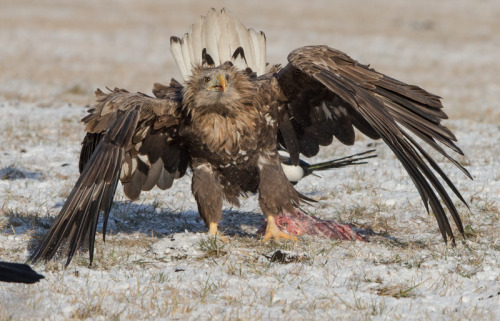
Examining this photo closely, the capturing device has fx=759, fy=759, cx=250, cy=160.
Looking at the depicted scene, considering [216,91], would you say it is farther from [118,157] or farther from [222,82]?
[118,157]

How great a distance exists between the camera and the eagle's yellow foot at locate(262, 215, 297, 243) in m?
6.95

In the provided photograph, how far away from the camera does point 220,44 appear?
7.99m

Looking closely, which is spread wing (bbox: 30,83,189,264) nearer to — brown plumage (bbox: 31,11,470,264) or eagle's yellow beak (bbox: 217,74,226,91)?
brown plumage (bbox: 31,11,470,264)

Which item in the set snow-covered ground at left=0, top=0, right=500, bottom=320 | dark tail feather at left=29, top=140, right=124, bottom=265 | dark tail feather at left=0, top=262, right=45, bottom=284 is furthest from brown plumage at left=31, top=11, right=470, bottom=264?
dark tail feather at left=0, top=262, right=45, bottom=284

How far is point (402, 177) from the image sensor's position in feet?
30.1

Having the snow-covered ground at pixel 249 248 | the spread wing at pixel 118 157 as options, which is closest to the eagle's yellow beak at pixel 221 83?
the spread wing at pixel 118 157

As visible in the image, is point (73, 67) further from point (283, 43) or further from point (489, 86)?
point (489, 86)

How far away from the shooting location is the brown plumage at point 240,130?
596 centimetres

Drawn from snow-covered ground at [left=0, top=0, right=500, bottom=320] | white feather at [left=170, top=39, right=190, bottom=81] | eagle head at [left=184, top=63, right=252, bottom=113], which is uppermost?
white feather at [left=170, top=39, right=190, bottom=81]

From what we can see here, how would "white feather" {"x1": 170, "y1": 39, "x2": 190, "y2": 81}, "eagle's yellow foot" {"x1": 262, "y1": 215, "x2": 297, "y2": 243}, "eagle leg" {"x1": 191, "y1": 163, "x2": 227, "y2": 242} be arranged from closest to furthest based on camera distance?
"eagle's yellow foot" {"x1": 262, "y1": 215, "x2": 297, "y2": 243}, "eagle leg" {"x1": 191, "y1": 163, "x2": 227, "y2": 242}, "white feather" {"x1": 170, "y1": 39, "x2": 190, "y2": 81}

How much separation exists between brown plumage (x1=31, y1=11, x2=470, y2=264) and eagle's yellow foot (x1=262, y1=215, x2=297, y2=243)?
0.01 metres

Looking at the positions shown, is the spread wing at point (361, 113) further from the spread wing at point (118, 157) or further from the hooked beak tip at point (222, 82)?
the spread wing at point (118, 157)

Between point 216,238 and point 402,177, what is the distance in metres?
3.35

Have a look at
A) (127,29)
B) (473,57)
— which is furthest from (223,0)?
(473,57)
